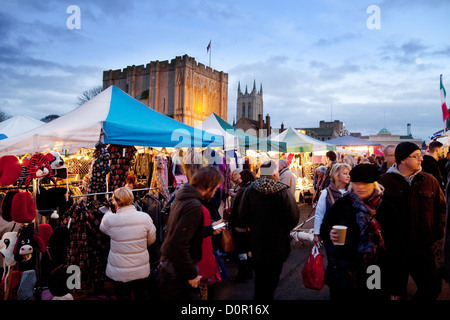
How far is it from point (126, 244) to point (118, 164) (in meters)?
1.84

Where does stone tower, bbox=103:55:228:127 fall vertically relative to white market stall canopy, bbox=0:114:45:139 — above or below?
above

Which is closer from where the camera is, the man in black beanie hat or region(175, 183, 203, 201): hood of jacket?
region(175, 183, 203, 201): hood of jacket

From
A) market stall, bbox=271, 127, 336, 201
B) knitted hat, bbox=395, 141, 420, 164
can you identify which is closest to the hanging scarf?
knitted hat, bbox=395, 141, 420, 164

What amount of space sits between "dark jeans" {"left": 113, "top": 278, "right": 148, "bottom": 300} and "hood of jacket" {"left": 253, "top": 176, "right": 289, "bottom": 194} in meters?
1.65

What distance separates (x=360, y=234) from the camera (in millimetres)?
2428

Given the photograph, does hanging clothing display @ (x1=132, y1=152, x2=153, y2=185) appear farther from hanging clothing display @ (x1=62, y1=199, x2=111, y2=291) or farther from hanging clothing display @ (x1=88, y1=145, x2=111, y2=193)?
hanging clothing display @ (x1=62, y1=199, x2=111, y2=291)

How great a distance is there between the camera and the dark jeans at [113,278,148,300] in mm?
3172

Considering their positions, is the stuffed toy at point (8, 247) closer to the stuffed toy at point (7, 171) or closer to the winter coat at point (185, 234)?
the stuffed toy at point (7, 171)

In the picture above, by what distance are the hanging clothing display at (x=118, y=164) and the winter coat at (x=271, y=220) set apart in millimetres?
2495

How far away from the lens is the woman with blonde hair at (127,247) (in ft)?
10.3

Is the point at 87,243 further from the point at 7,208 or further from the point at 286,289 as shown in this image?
the point at 286,289
